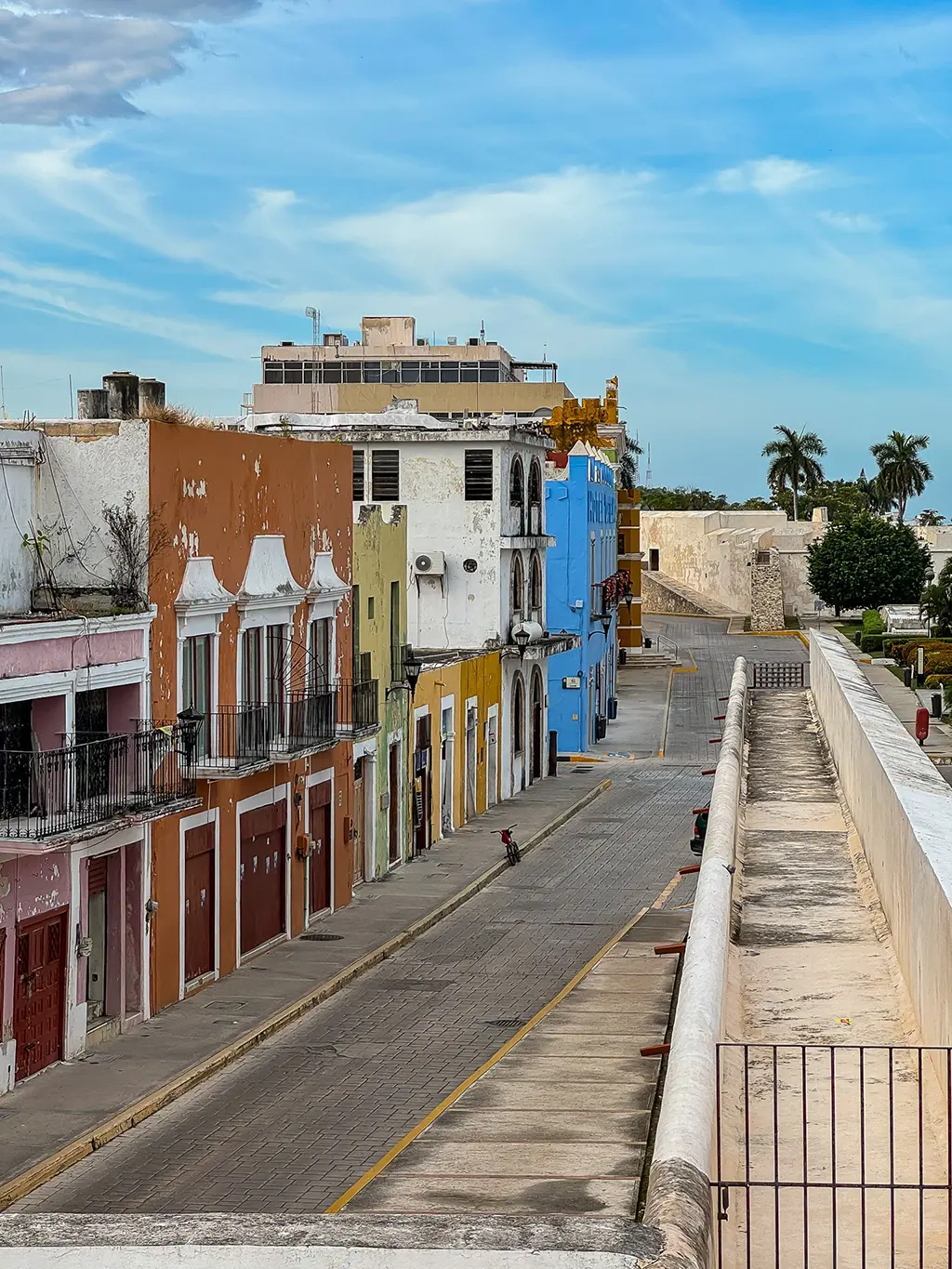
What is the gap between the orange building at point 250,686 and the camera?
22219mm

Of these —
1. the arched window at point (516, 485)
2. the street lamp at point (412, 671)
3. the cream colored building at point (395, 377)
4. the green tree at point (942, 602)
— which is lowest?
the street lamp at point (412, 671)

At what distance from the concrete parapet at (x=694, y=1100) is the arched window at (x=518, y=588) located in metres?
32.9

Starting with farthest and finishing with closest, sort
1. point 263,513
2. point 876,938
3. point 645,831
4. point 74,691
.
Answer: point 645,831
point 263,513
point 74,691
point 876,938

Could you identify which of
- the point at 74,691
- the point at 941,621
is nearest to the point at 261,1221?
the point at 74,691

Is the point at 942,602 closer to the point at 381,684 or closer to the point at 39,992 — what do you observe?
the point at 381,684

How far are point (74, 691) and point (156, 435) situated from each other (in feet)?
12.1

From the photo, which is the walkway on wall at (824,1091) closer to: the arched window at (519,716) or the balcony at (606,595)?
the arched window at (519,716)

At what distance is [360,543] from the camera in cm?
3216

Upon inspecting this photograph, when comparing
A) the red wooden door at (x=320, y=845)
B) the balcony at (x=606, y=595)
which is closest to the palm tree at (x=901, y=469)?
the balcony at (x=606, y=595)

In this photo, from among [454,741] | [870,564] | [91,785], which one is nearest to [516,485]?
[454,741]

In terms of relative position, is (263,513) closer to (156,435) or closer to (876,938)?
(156,435)

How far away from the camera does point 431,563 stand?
143 feet

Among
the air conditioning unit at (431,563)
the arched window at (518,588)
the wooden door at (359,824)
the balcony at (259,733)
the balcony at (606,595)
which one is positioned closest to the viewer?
the balcony at (259,733)

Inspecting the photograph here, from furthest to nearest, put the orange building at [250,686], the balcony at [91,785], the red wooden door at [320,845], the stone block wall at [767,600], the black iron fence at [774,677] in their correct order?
1. the stone block wall at [767,600]
2. the black iron fence at [774,677]
3. the red wooden door at [320,845]
4. the orange building at [250,686]
5. the balcony at [91,785]
